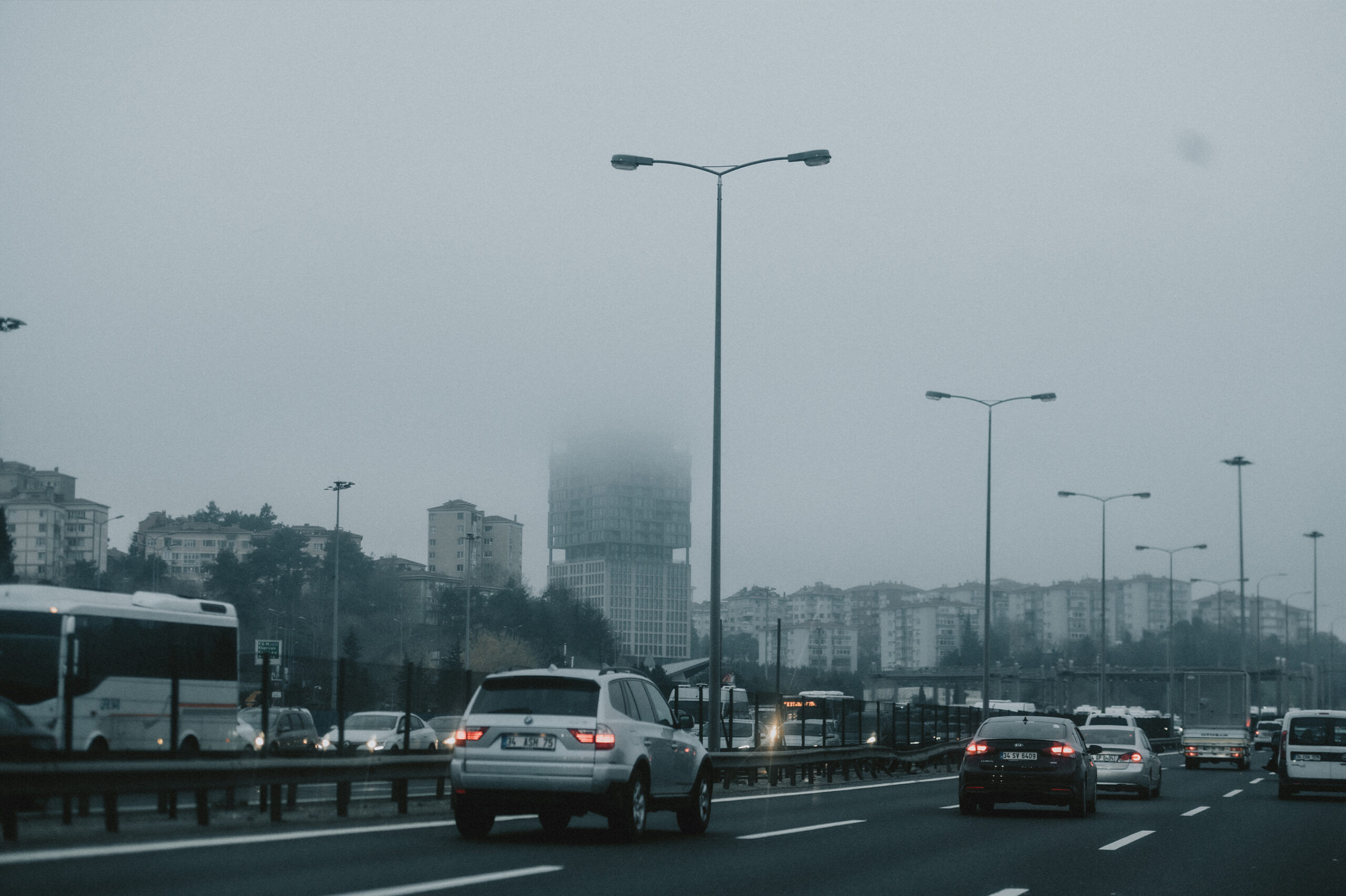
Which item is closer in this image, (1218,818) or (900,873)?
(900,873)

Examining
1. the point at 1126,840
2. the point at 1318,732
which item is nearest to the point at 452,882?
the point at 1126,840

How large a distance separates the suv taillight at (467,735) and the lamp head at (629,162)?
15116 mm

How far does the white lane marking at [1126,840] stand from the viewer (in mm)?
16422

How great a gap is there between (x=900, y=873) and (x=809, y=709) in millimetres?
37967

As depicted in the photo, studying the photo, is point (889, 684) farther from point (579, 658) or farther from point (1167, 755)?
point (1167, 755)

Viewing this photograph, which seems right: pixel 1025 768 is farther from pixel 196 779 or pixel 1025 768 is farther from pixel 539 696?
pixel 196 779

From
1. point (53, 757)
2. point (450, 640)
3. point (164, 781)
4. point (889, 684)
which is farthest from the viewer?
point (889, 684)

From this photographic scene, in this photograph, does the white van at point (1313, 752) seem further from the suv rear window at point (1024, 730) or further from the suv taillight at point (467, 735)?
the suv taillight at point (467, 735)

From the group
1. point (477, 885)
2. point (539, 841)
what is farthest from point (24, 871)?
point (539, 841)

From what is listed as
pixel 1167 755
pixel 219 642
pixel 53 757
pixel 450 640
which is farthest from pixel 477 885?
pixel 450 640

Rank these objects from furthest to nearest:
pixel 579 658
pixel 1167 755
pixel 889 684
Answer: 1. pixel 889 684
2. pixel 579 658
3. pixel 1167 755

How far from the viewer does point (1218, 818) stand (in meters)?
22.4

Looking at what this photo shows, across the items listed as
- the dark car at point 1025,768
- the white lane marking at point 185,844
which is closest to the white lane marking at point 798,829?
the dark car at point 1025,768

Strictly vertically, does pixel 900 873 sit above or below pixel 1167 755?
above
